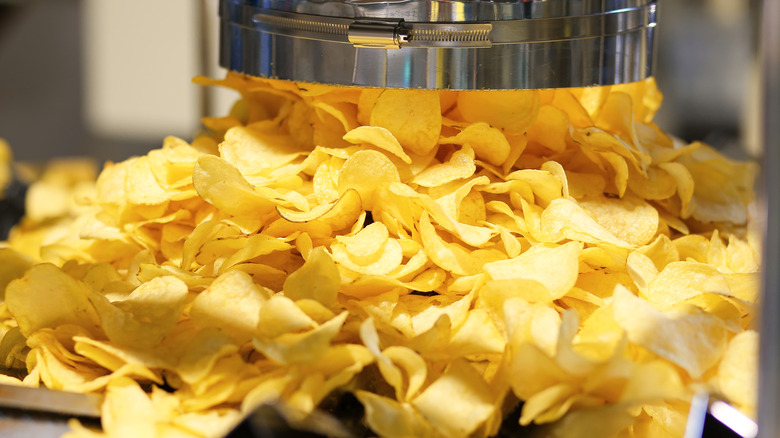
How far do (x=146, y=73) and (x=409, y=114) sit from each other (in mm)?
847

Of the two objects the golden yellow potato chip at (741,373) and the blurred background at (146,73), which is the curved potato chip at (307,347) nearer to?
the golden yellow potato chip at (741,373)

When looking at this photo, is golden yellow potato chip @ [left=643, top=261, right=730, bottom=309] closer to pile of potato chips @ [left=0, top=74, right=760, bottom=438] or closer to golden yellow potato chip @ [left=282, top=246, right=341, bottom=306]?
pile of potato chips @ [left=0, top=74, right=760, bottom=438]

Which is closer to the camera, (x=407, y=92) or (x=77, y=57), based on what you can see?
(x=407, y=92)

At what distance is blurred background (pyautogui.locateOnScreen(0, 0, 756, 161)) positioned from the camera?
3.80 feet

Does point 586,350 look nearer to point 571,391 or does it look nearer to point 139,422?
point 571,391

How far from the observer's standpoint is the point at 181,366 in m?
0.35

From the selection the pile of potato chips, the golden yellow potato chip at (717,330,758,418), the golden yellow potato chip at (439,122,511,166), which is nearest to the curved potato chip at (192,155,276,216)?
the pile of potato chips

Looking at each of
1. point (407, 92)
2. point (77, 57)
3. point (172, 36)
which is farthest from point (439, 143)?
point (77, 57)

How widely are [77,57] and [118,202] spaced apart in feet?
7.61

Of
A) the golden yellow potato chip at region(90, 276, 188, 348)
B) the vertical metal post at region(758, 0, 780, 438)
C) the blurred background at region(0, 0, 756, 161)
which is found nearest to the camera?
the vertical metal post at region(758, 0, 780, 438)

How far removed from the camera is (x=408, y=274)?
403 millimetres

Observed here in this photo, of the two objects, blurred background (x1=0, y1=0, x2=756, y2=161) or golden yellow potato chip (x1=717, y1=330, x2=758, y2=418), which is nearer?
golden yellow potato chip (x1=717, y1=330, x2=758, y2=418)

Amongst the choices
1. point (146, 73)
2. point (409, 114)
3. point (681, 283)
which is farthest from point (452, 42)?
point (146, 73)

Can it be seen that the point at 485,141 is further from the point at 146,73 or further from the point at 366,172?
the point at 146,73
